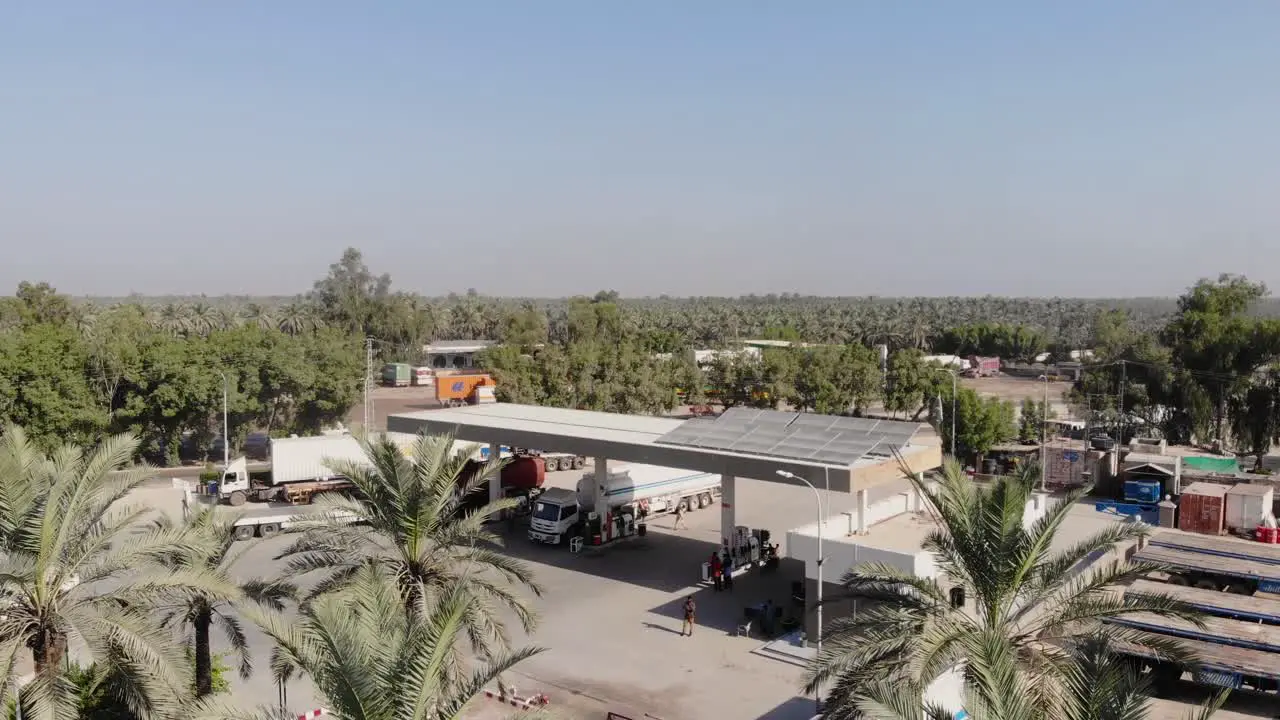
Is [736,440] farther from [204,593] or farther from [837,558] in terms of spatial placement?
[204,593]

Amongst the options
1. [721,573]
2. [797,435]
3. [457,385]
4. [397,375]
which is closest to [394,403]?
[457,385]

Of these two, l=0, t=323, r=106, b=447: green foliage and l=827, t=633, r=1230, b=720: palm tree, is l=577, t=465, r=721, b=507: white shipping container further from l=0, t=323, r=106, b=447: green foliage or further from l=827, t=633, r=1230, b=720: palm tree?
l=0, t=323, r=106, b=447: green foliage

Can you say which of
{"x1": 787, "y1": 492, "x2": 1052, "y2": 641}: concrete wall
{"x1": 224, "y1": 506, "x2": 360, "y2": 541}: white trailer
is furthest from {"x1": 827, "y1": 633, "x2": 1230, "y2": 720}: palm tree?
{"x1": 224, "y1": 506, "x2": 360, "y2": 541}: white trailer

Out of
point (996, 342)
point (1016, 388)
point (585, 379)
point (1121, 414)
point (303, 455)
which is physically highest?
point (585, 379)

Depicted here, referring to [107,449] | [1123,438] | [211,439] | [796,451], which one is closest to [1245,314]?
[1123,438]

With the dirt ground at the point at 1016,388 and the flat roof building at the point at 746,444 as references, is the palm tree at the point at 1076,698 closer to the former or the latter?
the flat roof building at the point at 746,444

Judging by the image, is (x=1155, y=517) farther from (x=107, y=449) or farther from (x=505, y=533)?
(x=107, y=449)

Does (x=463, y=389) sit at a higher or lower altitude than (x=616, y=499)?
higher

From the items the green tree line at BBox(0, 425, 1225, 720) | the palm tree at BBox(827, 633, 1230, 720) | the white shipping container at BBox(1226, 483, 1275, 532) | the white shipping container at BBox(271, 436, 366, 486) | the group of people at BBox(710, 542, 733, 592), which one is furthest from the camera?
the white shipping container at BBox(271, 436, 366, 486)
